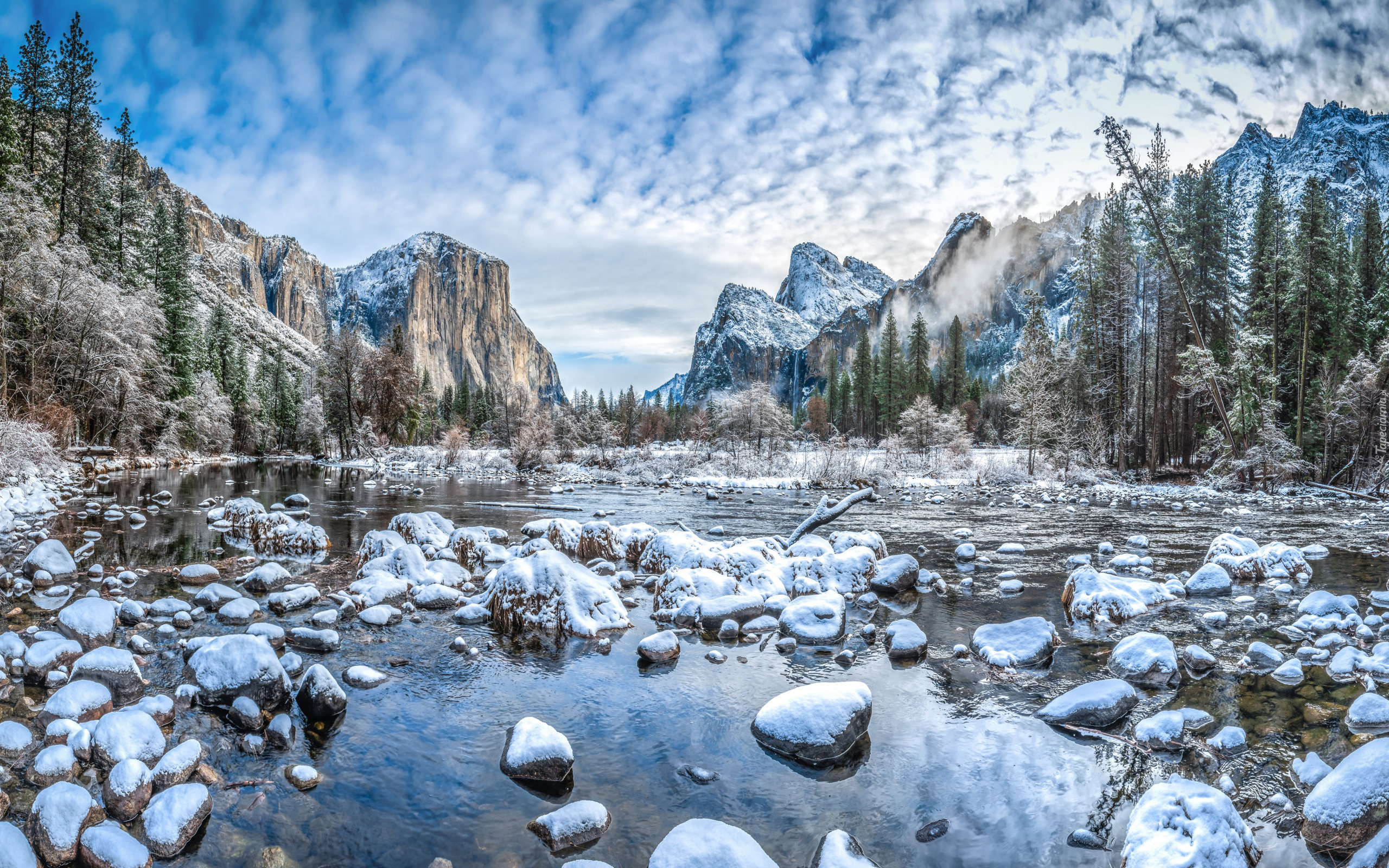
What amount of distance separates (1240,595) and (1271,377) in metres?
20.9

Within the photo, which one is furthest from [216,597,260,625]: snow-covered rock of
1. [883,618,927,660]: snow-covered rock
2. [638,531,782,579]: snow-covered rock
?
[883,618,927,660]: snow-covered rock

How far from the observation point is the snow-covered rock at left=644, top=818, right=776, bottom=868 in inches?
118

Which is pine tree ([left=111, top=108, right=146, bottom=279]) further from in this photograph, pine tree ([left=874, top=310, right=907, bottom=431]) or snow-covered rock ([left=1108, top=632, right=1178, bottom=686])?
pine tree ([left=874, top=310, right=907, bottom=431])

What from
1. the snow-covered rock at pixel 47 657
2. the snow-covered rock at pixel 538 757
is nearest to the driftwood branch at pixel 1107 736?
the snow-covered rock at pixel 538 757

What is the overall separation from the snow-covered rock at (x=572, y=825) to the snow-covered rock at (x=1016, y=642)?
4.31 m

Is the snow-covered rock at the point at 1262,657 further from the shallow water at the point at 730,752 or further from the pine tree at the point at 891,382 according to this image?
the pine tree at the point at 891,382

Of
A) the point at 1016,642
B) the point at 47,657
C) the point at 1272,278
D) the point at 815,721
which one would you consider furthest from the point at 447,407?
the point at 815,721

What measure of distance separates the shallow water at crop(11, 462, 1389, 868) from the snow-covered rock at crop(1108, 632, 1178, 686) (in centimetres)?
22

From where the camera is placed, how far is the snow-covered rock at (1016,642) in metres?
6.12

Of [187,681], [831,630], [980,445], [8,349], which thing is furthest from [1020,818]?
[980,445]

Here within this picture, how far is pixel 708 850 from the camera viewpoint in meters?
3.05

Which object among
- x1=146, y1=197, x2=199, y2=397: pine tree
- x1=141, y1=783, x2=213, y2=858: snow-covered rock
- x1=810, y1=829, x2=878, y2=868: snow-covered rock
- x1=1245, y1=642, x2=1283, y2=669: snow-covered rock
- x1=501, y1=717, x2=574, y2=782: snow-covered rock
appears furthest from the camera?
x1=146, y1=197, x2=199, y2=397: pine tree

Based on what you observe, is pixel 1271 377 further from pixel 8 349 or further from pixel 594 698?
pixel 8 349

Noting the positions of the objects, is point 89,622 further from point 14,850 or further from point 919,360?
point 919,360
